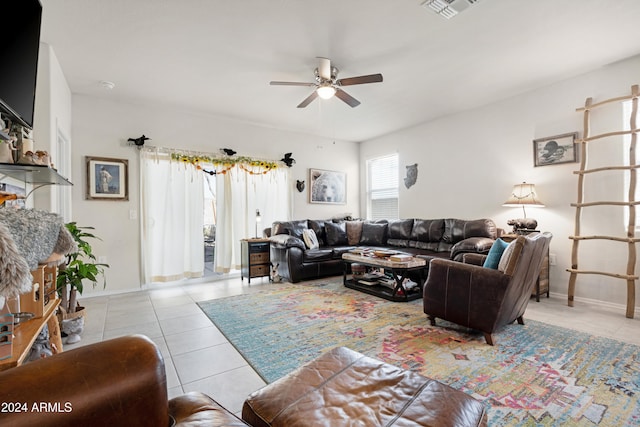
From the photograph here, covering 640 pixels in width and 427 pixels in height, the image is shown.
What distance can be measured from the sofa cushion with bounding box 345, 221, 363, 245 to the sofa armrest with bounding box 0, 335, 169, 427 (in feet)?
15.6

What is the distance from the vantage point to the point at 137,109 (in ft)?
13.7

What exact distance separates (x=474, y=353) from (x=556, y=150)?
291cm

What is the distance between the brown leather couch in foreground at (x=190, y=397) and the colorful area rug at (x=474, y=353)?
2.55 feet

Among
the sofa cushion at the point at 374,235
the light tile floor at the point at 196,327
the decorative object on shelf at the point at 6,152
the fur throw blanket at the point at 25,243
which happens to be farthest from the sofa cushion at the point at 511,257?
the decorative object on shelf at the point at 6,152

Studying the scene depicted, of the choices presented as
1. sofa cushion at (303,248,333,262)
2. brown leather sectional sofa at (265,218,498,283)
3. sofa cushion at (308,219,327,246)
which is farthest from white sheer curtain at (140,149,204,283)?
sofa cushion at (308,219,327,246)

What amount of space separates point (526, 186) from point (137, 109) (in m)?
5.33

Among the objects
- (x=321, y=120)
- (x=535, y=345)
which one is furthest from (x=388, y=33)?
(x=535, y=345)

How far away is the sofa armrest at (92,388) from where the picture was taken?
618 mm

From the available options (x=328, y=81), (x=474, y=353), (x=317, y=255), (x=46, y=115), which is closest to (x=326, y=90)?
(x=328, y=81)

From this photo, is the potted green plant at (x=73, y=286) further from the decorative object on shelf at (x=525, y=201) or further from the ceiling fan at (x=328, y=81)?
the decorative object on shelf at (x=525, y=201)

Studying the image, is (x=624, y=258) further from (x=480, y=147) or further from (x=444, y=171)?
(x=444, y=171)

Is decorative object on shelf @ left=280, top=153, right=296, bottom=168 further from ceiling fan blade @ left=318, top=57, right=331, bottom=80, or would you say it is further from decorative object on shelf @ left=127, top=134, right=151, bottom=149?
ceiling fan blade @ left=318, top=57, right=331, bottom=80

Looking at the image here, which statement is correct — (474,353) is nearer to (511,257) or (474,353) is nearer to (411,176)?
(511,257)

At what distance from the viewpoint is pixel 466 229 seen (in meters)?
4.11
